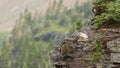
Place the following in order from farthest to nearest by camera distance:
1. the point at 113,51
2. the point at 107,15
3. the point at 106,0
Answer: the point at 106,0 < the point at 107,15 < the point at 113,51

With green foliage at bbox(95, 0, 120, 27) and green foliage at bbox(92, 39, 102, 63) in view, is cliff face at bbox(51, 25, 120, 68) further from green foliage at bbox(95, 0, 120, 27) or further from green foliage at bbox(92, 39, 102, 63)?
green foliage at bbox(95, 0, 120, 27)

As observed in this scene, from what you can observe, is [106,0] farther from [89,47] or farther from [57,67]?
[57,67]

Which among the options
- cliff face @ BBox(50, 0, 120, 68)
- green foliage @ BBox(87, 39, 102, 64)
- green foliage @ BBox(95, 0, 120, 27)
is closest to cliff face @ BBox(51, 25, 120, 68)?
cliff face @ BBox(50, 0, 120, 68)

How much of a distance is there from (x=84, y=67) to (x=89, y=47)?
2.08 meters

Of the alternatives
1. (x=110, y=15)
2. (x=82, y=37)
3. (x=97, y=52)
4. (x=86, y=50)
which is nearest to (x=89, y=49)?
(x=86, y=50)

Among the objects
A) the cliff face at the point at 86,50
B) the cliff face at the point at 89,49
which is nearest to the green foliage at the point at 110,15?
the cliff face at the point at 89,49

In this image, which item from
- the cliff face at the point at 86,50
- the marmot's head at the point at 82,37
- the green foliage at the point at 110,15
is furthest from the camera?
the marmot's head at the point at 82,37

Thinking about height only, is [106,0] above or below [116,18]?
above

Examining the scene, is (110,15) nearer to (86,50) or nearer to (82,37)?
(82,37)

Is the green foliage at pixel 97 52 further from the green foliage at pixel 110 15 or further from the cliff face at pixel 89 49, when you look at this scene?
the green foliage at pixel 110 15

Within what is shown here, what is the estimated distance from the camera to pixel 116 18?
113ft

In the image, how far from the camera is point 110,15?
113ft

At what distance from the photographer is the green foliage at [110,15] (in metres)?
34.4

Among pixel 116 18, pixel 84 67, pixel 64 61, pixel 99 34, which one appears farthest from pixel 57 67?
pixel 116 18
